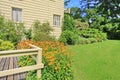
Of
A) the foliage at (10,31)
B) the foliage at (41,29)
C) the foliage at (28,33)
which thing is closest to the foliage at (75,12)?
the foliage at (41,29)

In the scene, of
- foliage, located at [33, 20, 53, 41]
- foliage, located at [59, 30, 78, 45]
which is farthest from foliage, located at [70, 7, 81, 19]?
foliage, located at [33, 20, 53, 41]

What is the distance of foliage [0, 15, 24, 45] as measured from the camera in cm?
1605

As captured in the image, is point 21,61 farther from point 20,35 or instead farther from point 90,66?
point 20,35

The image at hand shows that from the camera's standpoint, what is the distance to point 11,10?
17.9m

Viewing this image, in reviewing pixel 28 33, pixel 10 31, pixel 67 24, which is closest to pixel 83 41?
pixel 67 24

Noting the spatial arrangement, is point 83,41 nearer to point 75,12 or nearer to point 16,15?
point 16,15

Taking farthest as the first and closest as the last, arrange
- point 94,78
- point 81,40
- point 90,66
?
point 81,40 < point 90,66 < point 94,78

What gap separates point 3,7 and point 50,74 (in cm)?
1094

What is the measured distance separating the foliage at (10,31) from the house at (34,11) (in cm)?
95

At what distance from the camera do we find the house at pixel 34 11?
58.1 ft

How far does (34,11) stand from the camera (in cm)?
Result: 2002

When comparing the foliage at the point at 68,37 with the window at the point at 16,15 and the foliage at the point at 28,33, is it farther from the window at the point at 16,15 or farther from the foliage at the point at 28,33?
the window at the point at 16,15

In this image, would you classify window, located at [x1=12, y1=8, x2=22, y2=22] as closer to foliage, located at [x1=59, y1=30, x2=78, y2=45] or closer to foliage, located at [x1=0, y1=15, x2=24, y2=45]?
foliage, located at [x1=0, y1=15, x2=24, y2=45]

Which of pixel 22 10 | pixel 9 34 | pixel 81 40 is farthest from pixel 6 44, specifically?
pixel 81 40
